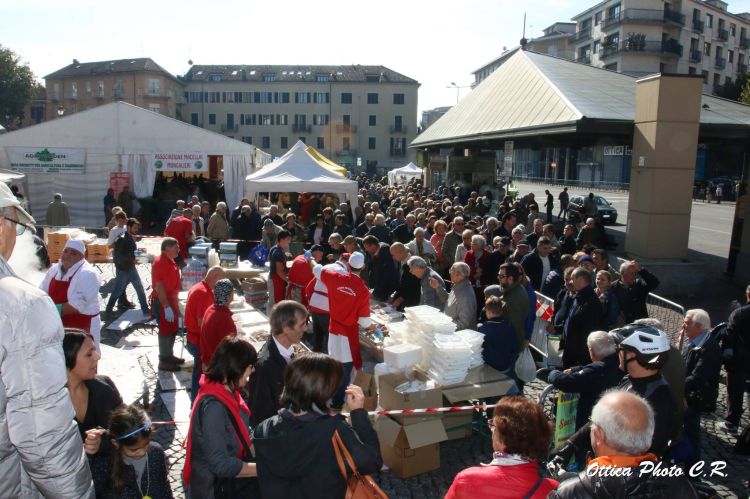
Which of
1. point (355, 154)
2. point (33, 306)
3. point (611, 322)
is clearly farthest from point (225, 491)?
point (355, 154)

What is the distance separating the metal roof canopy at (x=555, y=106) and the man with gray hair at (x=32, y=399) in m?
12.2

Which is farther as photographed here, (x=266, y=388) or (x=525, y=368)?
(x=525, y=368)

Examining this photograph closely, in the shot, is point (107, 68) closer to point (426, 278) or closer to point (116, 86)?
point (116, 86)

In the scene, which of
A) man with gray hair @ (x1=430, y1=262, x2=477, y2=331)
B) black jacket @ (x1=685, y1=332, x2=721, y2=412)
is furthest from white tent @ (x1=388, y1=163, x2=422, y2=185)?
black jacket @ (x1=685, y1=332, x2=721, y2=412)

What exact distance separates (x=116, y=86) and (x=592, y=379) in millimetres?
76647

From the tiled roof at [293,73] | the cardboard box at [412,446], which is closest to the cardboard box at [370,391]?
the cardboard box at [412,446]

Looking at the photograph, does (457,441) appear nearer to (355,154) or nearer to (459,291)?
(459,291)

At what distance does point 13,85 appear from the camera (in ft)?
196

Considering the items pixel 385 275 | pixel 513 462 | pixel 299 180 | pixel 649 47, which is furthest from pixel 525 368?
pixel 649 47

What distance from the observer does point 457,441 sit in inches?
234

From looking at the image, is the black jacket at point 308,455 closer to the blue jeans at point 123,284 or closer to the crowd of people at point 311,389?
the crowd of people at point 311,389

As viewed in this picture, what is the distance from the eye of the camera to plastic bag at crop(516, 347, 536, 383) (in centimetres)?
612

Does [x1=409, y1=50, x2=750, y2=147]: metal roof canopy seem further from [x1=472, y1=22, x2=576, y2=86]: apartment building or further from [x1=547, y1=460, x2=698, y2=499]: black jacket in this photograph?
[x1=472, y1=22, x2=576, y2=86]: apartment building

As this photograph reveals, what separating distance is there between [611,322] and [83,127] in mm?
20657
